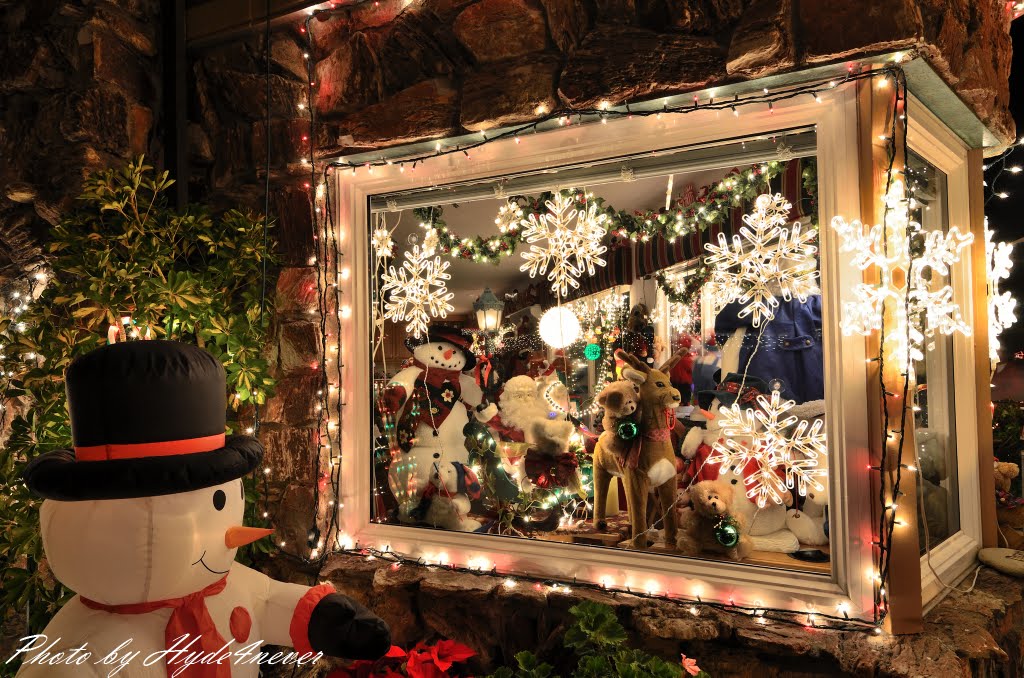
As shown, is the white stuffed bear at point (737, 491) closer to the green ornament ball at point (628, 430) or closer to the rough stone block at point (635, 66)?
the green ornament ball at point (628, 430)

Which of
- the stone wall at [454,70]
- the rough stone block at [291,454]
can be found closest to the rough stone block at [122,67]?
the stone wall at [454,70]

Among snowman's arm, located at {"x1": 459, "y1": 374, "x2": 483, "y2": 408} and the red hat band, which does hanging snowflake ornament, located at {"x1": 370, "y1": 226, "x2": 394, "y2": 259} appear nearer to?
snowman's arm, located at {"x1": 459, "y1": 374, "x2": 483, "y2": 408}

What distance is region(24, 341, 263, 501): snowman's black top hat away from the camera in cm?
145

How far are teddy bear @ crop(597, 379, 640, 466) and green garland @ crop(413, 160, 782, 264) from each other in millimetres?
579

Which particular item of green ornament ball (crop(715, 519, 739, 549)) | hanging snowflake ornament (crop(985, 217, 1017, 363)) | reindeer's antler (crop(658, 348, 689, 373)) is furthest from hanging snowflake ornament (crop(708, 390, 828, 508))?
hanging snowflake ornament (crop(985, 217, 1017, 363))

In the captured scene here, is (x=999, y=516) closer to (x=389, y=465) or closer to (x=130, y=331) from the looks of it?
(x=389, y=465)

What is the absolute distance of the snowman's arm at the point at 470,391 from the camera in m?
2.72

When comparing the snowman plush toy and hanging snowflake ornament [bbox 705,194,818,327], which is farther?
hanging snowflake ornament [bbox 705,194,818,327]

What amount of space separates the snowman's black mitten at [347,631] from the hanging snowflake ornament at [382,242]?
1.55 meters

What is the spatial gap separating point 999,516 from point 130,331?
3.88 m

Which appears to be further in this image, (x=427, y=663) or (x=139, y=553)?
(x=427, y=663)

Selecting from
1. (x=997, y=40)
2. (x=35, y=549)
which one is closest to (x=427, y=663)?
(x=35, y=549)

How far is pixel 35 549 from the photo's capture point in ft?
7.05

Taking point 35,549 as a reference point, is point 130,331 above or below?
above
